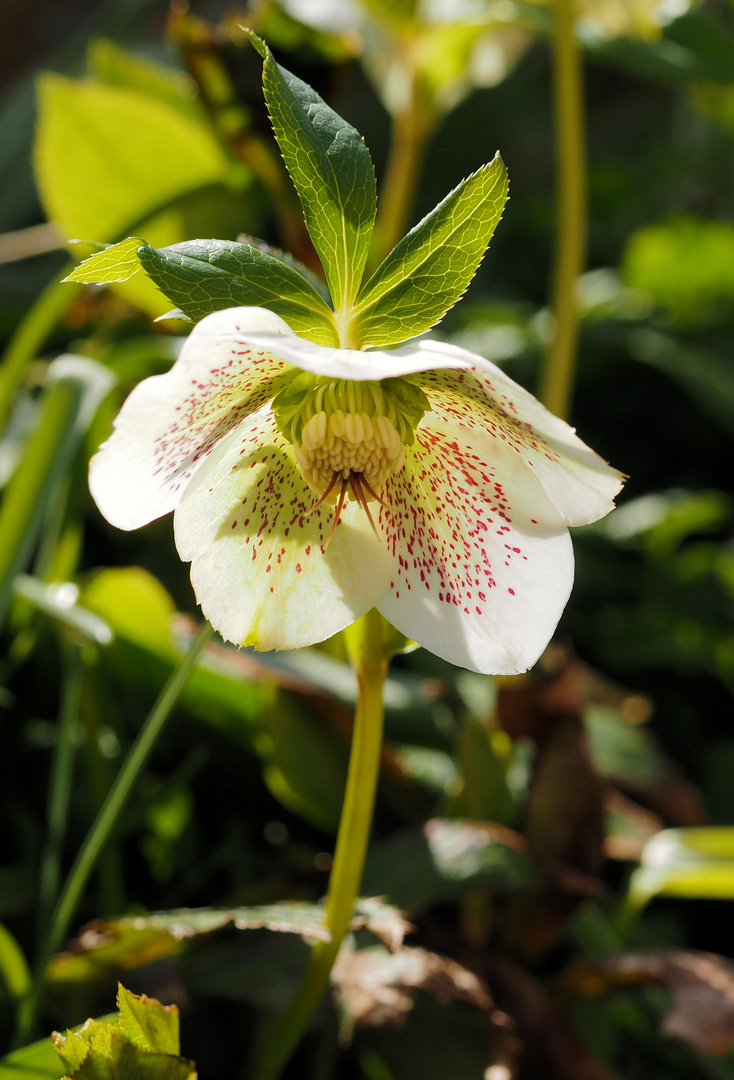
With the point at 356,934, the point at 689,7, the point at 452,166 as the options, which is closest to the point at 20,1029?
the point at 356,934

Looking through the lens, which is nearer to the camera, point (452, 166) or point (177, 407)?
point (177, 407)

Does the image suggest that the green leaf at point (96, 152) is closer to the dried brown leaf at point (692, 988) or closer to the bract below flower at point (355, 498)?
the bract below flower at point (355, 498)

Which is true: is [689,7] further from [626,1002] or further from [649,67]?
[626,1002]

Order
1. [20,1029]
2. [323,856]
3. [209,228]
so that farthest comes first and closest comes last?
[209,228], [323,856], [20,1029]

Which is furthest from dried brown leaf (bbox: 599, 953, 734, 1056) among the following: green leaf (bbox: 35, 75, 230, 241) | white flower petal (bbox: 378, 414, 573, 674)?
green leaf (bbox: 35, 75, 230, 241)

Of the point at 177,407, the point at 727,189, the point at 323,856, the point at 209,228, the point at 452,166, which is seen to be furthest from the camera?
the point at 727,189

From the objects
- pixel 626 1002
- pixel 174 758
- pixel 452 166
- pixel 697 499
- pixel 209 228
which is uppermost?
pixel 452 166
